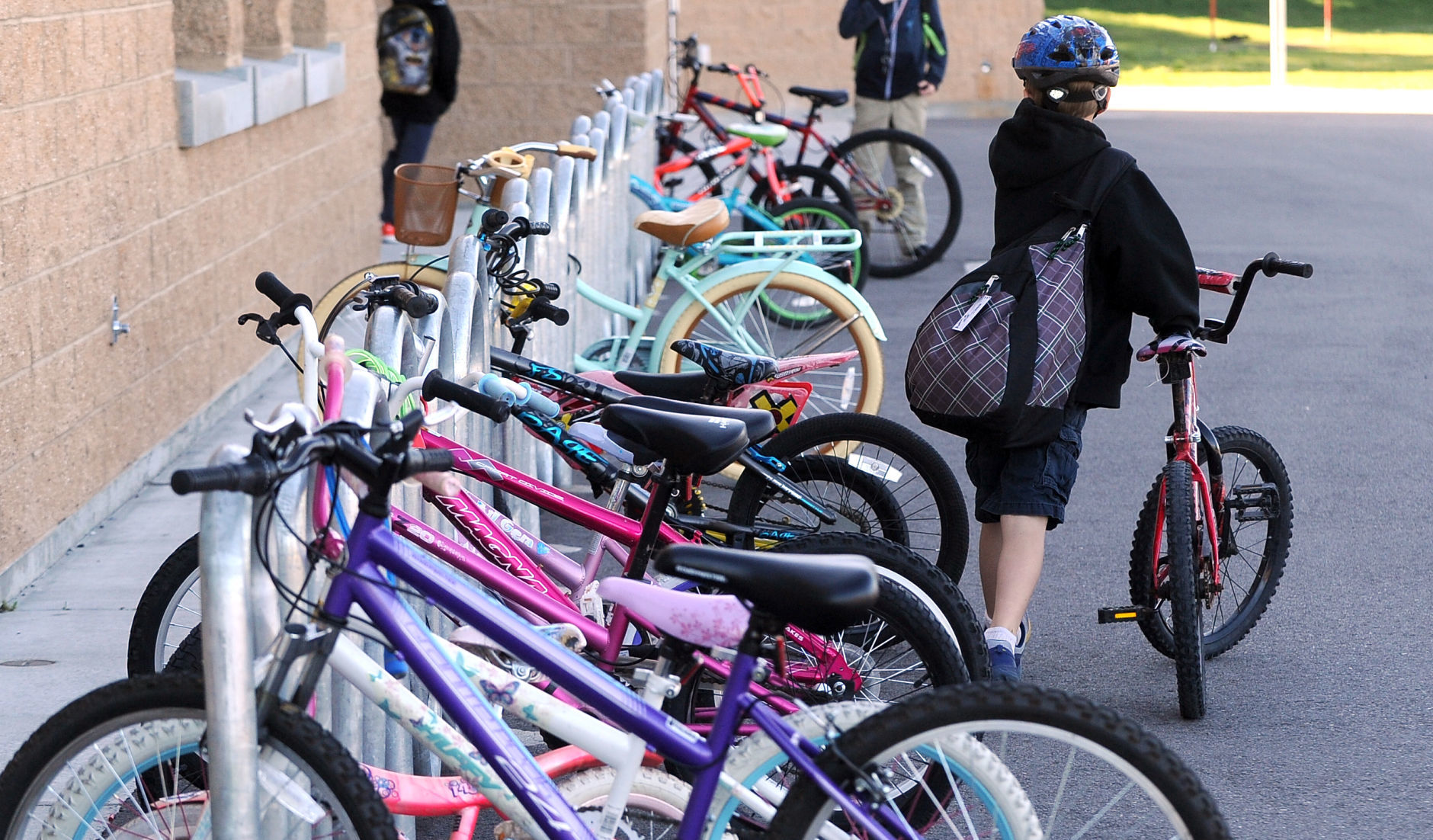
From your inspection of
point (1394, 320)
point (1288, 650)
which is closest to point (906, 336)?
point (1394, 320)

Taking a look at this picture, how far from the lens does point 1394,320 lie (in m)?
9.29

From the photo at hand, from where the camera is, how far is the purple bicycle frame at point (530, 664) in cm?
251

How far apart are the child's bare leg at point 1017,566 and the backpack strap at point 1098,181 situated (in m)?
0.75

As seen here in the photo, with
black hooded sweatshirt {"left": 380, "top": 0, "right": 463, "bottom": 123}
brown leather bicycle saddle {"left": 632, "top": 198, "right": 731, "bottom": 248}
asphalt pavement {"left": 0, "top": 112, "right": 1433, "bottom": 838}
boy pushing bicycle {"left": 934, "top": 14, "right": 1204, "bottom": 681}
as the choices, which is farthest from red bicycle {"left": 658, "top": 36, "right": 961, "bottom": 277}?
boy pushing bicycle {"left": 934, "top": 14, "right": 1204, "bottom": 681}

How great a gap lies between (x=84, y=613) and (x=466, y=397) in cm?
206

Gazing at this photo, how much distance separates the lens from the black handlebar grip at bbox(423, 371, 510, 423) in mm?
3326

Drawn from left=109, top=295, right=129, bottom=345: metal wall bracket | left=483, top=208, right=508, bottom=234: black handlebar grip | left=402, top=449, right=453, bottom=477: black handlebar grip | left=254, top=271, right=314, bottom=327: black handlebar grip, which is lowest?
left=109, top=295, right=129, bottom=345: metal wall bracket

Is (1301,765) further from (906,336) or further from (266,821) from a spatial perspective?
(906,336)

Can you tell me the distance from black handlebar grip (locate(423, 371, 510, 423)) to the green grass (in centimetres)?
2233

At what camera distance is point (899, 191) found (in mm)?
10625

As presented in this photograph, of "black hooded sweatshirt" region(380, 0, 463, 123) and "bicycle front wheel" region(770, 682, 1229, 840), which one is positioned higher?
"black hooded sweatshirt" region(380, 0, 463, 123)

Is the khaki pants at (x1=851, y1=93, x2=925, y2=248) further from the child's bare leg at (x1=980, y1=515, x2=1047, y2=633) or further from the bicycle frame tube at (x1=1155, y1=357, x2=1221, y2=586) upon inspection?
the child's bare leg at (x1=980, y1=515, x2=1047, y2=633)

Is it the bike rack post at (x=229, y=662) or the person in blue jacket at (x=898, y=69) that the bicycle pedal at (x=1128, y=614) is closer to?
the bike rack post at (x=229, y=662)

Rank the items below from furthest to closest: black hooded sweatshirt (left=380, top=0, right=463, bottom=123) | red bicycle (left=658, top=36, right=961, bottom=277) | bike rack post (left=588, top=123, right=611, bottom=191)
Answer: black hooded sweatshirt (left=380, top=0, right=463, bottom=123), red bicycle (left=658, top=36, right=961, bottom=277), bike rack post (left=588, top=123, right=611, bottom=191)
